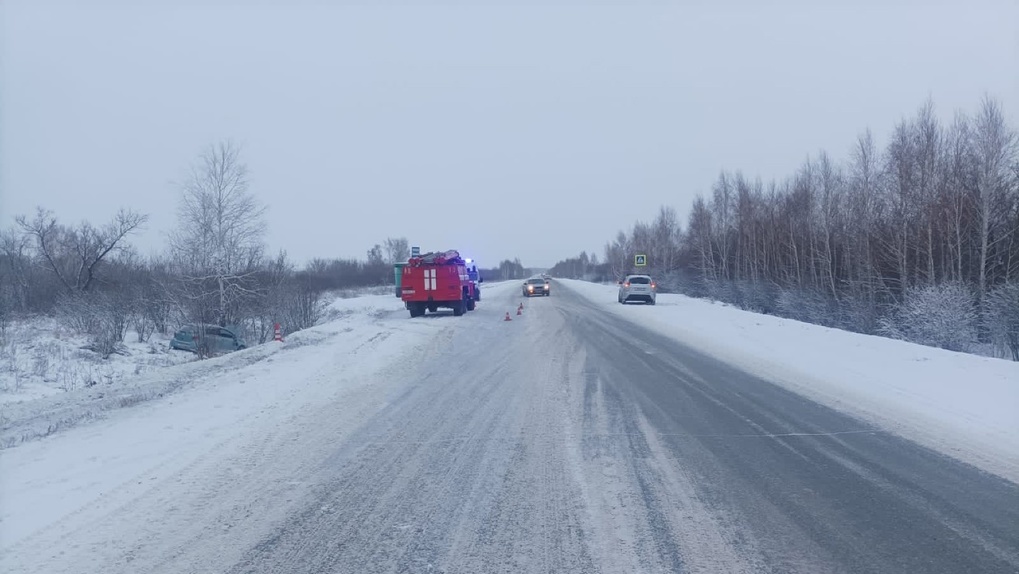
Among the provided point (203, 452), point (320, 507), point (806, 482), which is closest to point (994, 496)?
point (806, 482)

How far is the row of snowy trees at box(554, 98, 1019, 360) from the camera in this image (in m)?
23.6

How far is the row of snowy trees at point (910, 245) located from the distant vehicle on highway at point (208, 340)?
80.7 ft

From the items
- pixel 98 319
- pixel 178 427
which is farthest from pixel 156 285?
pixel 178 427

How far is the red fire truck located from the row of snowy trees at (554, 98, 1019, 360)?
17.9 meters

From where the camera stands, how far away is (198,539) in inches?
204

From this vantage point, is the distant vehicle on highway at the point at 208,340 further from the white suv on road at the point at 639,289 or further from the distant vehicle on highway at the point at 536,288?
the distant vehicle on highway at the point at 536,288

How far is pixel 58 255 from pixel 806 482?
45.0 m

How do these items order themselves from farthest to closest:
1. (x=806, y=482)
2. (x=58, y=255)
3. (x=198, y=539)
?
(x=58, y=255), (x=806, y=482), (x=198, y=539)

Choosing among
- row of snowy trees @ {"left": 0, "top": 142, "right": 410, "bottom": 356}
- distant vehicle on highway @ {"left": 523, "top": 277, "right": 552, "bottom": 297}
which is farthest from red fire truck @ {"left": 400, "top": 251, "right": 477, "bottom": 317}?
distant vehicle on highway @ {"left": 523, "top": 277, "right": 552, "bottom": 297}

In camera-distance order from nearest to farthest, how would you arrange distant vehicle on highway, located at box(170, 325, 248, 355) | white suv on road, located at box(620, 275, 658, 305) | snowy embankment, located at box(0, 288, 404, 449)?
snowy embankment, located at box(0, 288, 404, 449), distant vehicle on highway, located at box(170, 325, 248, 355), white suv on road, located at box(620, 275, 658, 305)

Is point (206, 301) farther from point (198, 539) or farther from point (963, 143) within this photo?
point (963, 143)

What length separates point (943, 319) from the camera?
75.8 feet

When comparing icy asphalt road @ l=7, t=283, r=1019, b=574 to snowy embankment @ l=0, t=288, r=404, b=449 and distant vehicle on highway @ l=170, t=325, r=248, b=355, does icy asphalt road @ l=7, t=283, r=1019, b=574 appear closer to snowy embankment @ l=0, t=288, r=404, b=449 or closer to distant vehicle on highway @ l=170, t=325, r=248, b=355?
snowy embankment @ l=0, t=288, r=404, b=449

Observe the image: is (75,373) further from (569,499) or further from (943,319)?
(943,319)
